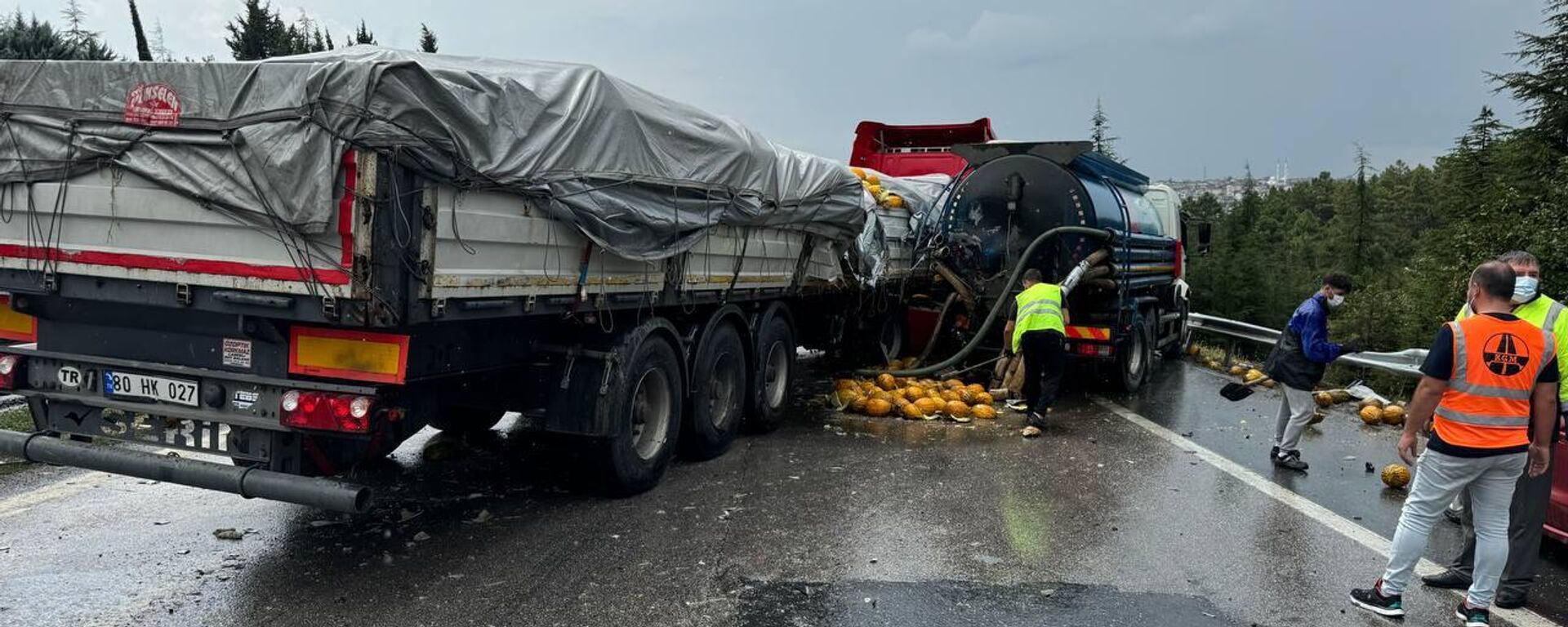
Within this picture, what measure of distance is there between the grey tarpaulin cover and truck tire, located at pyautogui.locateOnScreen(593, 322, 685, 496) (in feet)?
2.06

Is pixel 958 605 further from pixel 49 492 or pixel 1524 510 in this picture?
pixel 49 492

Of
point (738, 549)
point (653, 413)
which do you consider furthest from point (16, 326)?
point (738, 549)

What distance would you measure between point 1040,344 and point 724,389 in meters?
3.01

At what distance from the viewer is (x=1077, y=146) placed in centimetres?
996

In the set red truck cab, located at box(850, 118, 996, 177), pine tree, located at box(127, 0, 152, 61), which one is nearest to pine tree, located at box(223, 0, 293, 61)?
pine tree, located at box(127, 0, 152, 61)

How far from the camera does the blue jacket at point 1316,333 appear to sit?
6.91 m

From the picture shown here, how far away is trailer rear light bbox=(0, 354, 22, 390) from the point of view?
4707mm

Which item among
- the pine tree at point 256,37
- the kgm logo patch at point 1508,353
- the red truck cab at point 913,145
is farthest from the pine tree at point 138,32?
the kgm logo patch at point 1508,353

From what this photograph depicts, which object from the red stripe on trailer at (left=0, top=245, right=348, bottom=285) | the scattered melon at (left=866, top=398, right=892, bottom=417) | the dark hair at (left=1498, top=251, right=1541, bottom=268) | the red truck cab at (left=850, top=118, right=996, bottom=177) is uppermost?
the red truck cab at (left=850, top=118, right=996, bottom=177)

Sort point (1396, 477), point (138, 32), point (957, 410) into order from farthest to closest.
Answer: point (138, 32) → point (957, 410) → point (1396, 477)

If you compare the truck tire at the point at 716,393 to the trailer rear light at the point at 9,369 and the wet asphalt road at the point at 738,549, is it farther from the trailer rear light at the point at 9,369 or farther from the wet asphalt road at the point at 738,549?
the trailer rear light at the point at 9,369

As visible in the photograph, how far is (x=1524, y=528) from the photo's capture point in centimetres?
442

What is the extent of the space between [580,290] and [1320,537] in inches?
171

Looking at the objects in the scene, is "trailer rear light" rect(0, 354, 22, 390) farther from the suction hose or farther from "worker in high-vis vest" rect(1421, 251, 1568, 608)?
the suction hose
